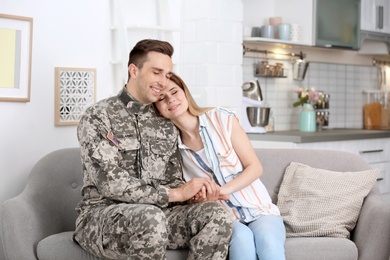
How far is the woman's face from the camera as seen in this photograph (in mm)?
3135

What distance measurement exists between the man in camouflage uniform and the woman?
0.07m

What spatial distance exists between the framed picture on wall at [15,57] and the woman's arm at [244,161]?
122cm

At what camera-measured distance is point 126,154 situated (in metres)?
3.07

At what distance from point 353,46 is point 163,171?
120 inches

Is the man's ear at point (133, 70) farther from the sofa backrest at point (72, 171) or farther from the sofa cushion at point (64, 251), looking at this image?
the sofa cushion at point (64, 251)

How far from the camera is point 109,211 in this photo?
9.47 feet

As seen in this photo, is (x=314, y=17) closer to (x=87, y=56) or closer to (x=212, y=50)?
(x=212, y=50)

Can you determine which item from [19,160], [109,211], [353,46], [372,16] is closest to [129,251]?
[109,211]

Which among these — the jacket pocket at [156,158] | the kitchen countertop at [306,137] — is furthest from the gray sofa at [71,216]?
the kitchen countertop at [306,137]

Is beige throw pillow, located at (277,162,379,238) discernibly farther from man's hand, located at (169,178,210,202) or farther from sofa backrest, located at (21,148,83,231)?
sofa backrest, located at (21,148,83,231)

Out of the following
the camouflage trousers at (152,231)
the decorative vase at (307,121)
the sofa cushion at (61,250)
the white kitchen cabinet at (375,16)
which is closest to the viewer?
the camouflage trousers at (152,231)

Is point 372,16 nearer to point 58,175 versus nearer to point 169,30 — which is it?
point 169,30

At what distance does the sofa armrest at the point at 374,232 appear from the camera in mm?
3094

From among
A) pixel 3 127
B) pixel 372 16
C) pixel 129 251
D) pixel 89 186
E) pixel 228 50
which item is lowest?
pixel 129 251
